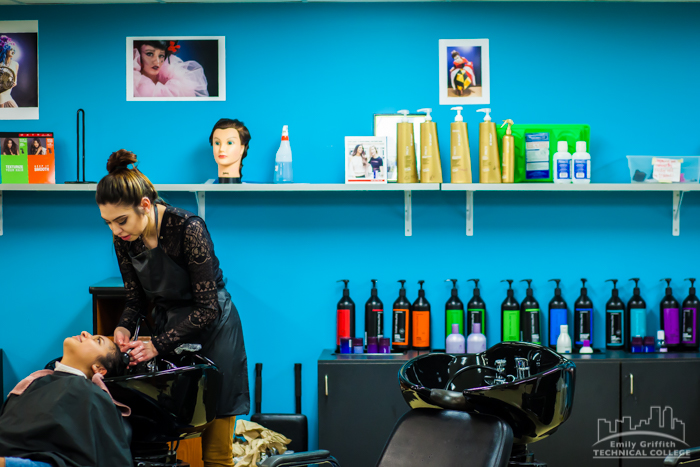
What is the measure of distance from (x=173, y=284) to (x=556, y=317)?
1752mm

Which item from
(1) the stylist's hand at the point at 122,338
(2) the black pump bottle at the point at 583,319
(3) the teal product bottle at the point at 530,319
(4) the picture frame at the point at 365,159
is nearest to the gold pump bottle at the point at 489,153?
(4) the picture frame at the point at 365,159

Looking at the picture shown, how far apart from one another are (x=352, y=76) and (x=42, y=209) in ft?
5.28

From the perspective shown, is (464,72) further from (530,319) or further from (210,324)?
(210,324)

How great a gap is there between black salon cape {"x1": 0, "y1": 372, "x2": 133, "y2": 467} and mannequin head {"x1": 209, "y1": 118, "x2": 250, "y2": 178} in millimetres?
1268

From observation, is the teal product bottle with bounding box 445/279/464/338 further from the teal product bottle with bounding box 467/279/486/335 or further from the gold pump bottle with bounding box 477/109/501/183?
the gold pump bottle with bounding box 477/109/501/183

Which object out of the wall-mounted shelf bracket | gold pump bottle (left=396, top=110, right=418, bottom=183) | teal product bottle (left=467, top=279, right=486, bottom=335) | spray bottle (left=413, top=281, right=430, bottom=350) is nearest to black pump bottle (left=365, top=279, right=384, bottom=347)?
spray bottle (left=413, top=281, right=430, bottom=350)

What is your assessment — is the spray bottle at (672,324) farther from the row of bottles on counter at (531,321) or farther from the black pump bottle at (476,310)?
the black pump bottle at (476,310)

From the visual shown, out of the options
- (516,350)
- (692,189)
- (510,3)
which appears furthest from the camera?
(510,3)

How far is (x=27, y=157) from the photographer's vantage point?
284 centimetres

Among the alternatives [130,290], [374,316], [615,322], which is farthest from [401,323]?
[130,290]

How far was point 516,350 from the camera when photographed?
1.98 metres

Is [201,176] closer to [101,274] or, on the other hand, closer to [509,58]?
[101,274]

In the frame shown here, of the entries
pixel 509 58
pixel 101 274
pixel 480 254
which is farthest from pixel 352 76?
pixel 101 274

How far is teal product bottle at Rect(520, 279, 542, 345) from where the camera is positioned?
287cm
